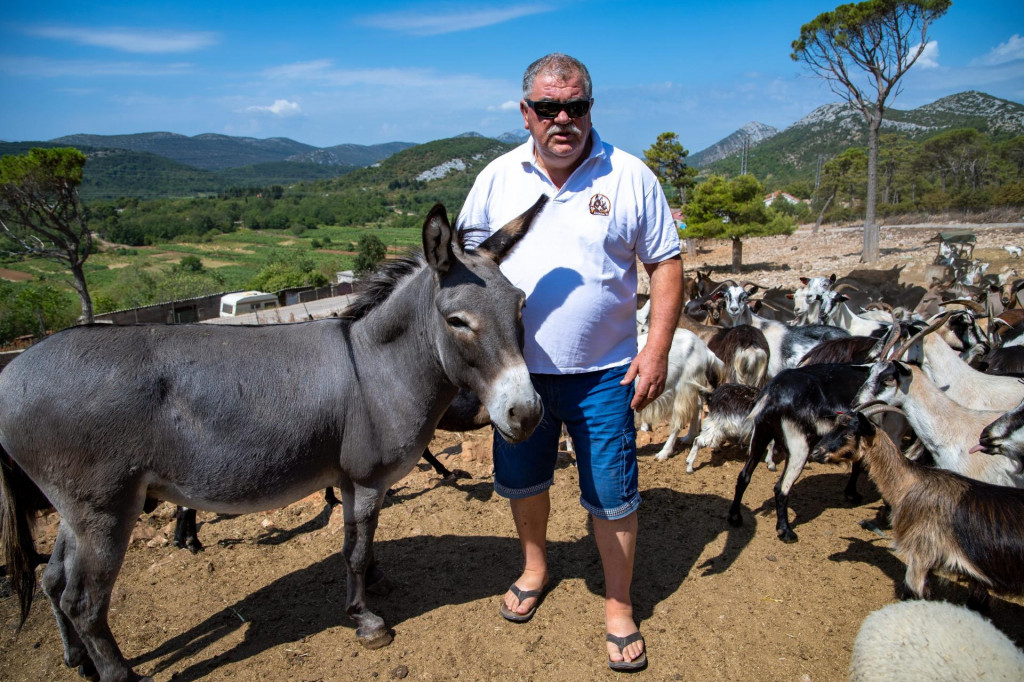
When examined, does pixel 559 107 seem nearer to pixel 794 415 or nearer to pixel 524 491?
pixel 524 491

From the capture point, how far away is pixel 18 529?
291cm

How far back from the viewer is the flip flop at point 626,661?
2.86 meters

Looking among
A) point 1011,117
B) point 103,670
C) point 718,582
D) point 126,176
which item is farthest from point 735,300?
point 126,176

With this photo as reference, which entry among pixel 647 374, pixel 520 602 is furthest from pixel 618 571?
pixel 647 374

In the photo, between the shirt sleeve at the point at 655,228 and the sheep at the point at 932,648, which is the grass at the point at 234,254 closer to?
the shirt sleeve at the point at 655,228

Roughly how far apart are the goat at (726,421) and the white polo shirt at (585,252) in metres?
3.43

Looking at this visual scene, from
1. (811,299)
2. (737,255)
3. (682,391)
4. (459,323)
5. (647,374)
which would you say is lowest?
(682,391)

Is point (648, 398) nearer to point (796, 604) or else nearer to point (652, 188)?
point (652, 188)

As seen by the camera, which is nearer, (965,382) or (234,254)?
(965,382)

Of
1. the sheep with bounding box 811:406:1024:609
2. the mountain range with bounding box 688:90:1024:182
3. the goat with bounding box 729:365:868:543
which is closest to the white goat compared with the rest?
the goat with bounding box 729:365:868:543

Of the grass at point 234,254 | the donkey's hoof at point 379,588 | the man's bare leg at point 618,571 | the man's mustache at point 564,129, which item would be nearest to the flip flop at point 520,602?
the man's bare leg at point 618,571

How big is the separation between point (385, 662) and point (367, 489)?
920 millimetres

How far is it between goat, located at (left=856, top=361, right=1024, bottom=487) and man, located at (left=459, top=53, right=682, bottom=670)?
2.32 metres

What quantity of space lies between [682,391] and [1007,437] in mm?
3274
